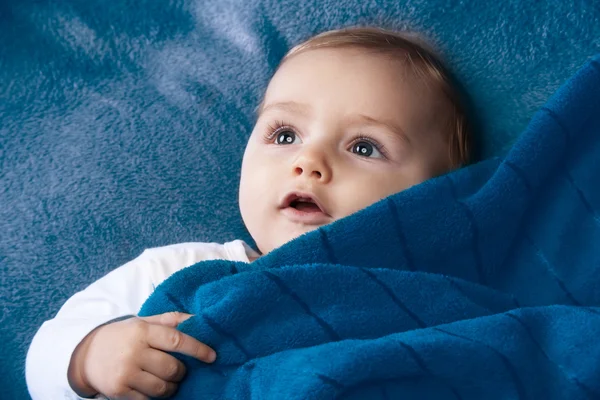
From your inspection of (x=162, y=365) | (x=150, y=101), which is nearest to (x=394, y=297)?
(x=162, y=365)

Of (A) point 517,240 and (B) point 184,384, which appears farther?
(A) point 517,240

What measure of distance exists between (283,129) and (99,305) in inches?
14.7

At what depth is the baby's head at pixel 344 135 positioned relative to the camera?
1.14 meters

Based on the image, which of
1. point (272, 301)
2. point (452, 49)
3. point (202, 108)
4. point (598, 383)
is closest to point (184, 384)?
point (272, 301)

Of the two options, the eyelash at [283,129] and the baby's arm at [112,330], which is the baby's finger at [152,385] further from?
the eyelash at [283,129]

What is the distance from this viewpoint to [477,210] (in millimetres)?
1129

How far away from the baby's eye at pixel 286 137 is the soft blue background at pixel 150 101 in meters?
0.19

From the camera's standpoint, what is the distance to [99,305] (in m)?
1.19

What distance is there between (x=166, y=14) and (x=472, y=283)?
796 millimetres

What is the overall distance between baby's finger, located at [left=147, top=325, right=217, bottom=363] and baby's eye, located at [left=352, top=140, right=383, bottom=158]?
0.39 metres

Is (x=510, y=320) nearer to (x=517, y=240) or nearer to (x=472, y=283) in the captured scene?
(x=472, y=283)

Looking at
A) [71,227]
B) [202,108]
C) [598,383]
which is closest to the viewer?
[598,383]

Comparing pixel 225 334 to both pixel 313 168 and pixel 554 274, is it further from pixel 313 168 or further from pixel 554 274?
pixel 554 274

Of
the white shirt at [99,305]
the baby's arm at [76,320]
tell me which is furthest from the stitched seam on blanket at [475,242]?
the baby's arm at [76,320]
